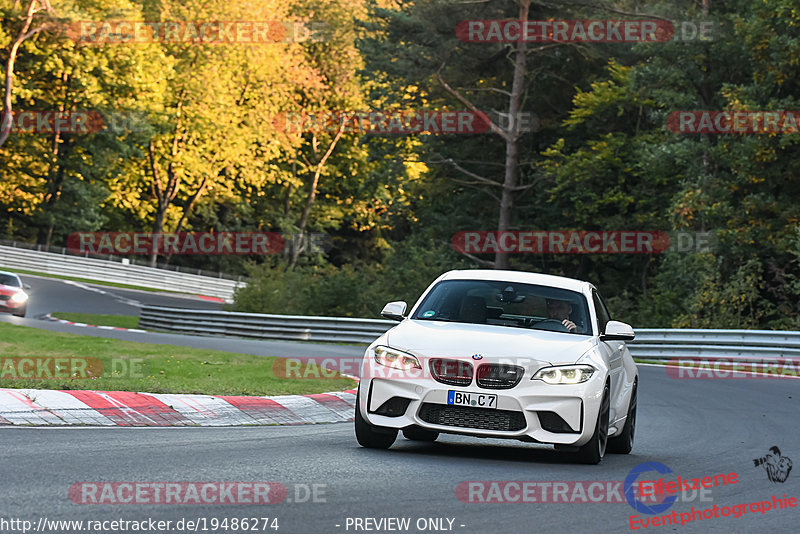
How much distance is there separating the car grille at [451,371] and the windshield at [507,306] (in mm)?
1262

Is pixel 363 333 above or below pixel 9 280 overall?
below

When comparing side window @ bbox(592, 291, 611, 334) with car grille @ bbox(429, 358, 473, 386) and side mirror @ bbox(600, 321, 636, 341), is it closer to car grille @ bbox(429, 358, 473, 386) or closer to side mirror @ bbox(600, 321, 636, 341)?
side mirror @ bbox(600, 321, 636, 341)

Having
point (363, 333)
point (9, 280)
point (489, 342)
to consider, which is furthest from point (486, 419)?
point (9, 280)

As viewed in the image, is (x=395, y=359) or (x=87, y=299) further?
(x=87, y=299)

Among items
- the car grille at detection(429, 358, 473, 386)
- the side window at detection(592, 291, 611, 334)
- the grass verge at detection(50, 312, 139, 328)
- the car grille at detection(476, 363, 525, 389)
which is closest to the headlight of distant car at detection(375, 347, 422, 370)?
the car grille at detection(429, 358, 473, 386)

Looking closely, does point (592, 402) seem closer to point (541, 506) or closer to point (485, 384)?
point (485, 384)

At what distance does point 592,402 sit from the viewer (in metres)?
9.27

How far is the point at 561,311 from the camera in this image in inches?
419

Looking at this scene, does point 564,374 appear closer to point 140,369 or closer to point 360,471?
point 360,471

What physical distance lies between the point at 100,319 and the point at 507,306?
3163cm

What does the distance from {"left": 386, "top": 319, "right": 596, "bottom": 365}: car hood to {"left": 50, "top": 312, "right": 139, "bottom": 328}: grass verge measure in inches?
1184

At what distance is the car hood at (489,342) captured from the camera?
30.3 feet

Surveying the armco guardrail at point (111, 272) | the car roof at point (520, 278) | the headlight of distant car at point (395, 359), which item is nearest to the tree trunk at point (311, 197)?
the armco guardrail at point (111, 272)

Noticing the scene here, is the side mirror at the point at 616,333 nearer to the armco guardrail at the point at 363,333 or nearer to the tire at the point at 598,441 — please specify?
the tire at the point at 598,441
